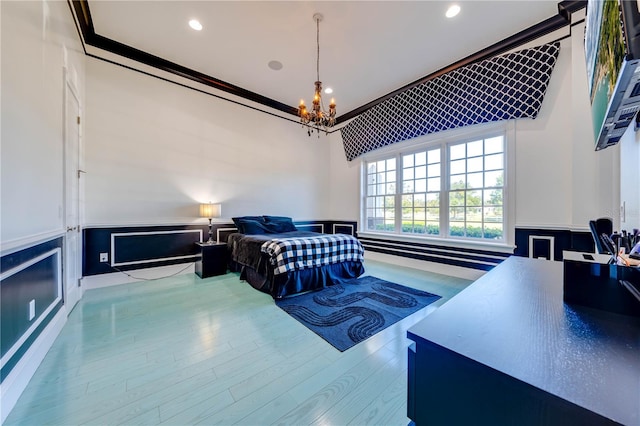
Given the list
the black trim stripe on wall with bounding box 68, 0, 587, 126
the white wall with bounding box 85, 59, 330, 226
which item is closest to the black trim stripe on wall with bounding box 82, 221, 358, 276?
the white wall with bounding box 85, 59, 330, 226

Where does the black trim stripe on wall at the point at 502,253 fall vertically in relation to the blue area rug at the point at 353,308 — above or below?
above

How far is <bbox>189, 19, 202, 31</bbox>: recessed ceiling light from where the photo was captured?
2885 millimetres

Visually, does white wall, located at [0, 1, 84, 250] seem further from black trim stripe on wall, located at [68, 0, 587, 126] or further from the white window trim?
the white window trim

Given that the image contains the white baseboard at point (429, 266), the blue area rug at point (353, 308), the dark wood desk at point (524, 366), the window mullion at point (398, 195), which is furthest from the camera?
the window mullion at point (398, 195)

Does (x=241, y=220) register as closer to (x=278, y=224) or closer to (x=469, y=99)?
(x=278, y=224)

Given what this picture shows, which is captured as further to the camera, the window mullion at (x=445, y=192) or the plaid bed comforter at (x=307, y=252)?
the window mullion at (x=445, y=192)

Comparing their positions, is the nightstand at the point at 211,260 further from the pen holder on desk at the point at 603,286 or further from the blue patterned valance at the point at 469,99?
the pen holder on desk at the point at 603,286

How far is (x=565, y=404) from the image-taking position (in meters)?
0.39

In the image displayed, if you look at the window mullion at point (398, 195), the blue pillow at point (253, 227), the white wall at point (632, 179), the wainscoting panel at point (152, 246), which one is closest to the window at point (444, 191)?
the window mullion at point (398, 195)

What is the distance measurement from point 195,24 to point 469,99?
388cm

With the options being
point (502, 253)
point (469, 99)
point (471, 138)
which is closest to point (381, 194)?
point (471, 138)

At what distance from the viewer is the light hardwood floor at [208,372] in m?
1.29

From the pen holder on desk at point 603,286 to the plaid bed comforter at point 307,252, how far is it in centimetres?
247

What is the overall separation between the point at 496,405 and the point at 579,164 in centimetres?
352
